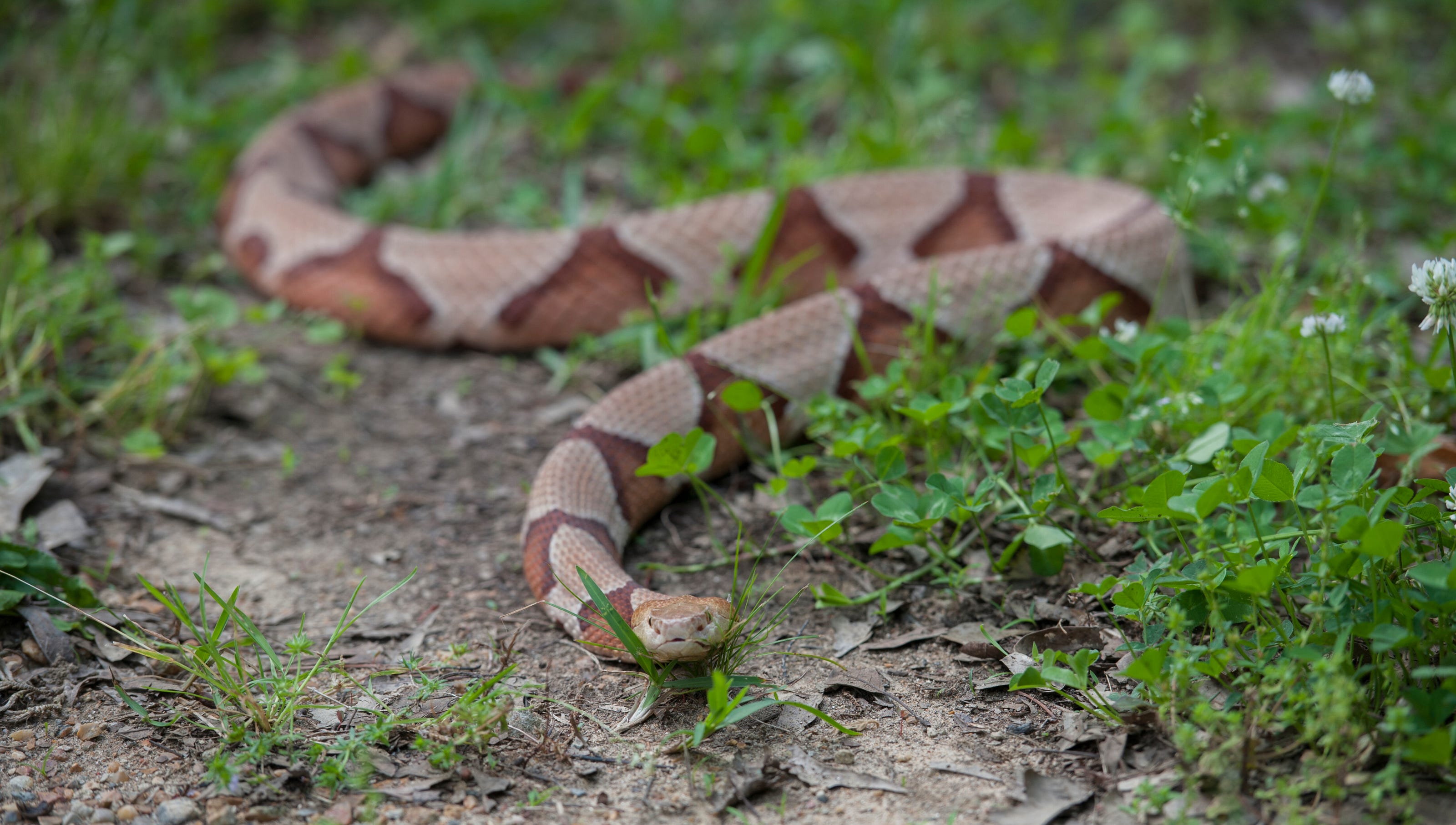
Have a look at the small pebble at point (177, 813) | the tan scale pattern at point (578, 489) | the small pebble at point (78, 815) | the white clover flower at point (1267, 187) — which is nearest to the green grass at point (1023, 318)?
the white clover flower at point (1267, 187)

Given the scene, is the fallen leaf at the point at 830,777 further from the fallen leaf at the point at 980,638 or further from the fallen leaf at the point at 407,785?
the fallen leaf at the point at 407,785

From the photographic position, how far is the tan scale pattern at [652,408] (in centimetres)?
278

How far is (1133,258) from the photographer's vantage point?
10.8ft

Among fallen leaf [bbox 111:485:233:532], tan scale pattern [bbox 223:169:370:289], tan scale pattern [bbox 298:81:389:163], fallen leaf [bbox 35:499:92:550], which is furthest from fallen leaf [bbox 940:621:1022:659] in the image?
tan scale pattern [bbox 298:81:389:163]

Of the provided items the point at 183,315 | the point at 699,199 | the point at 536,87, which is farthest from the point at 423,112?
the point at 183,315

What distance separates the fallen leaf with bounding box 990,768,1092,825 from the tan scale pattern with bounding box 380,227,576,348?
2243 mm

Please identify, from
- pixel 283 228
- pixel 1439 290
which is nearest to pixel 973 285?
pixel 1439 290

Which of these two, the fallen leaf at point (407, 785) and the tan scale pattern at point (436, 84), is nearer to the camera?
the fallen leaf at point (407, 785)

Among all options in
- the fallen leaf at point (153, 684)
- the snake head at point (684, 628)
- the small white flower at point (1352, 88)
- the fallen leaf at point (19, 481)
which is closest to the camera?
the snake head at point (684, 628)

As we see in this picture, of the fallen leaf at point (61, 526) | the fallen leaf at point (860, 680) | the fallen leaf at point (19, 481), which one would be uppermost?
the fallen leaf at point (19, 481)

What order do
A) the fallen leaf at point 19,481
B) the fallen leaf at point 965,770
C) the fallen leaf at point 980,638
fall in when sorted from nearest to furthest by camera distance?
the fallen leaf at point 965,770
the fallen leaf at point 980,638
the fallen leaf at point 19,481

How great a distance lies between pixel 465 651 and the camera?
2059 millimetres

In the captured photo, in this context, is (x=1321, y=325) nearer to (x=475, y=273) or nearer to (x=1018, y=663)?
(x=1018, y=663)

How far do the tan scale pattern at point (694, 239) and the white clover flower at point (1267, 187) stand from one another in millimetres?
1476
